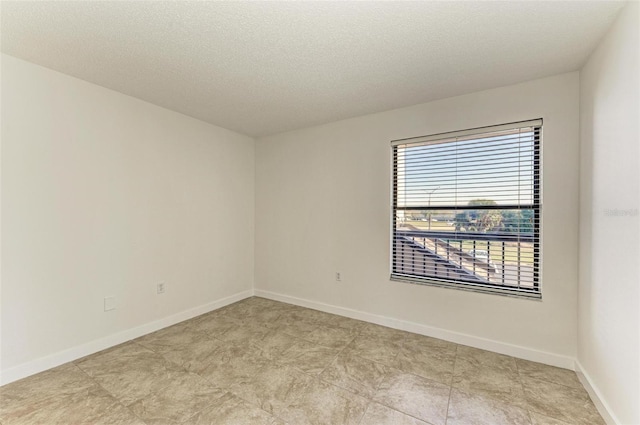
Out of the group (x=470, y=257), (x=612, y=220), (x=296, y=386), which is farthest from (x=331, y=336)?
(x=612, y=220)

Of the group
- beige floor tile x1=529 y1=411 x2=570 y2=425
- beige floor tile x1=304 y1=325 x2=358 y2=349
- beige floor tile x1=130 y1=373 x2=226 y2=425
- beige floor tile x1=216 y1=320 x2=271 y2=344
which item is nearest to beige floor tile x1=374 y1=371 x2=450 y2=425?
beige floor tile x1=529 y1=411 x2=570 y2=425

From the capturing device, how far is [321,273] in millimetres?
3598

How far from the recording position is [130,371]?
215 cm

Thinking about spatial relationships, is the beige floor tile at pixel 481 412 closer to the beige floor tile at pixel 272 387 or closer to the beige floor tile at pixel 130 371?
the beige floor tile at pixel 272 387

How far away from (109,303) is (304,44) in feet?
9.67

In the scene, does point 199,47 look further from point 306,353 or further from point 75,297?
point 306,353

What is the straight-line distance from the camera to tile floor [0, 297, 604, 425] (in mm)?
1688

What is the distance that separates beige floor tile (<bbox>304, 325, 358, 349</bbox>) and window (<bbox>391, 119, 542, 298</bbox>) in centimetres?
83

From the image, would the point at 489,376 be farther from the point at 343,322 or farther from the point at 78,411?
the point at 78,411

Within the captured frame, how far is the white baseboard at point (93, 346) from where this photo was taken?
2.03 meters

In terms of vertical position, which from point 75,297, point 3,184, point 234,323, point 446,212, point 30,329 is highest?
point 3,184

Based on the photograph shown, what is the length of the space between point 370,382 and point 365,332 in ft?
2.88

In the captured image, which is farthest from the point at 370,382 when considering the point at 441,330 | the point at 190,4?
the point at 190,4

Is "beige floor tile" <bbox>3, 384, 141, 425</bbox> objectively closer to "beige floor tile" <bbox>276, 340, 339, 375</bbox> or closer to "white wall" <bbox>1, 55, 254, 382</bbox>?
"white wall" <bbox>1, 55, 254, 382</bbox>
